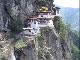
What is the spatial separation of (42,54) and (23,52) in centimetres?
60

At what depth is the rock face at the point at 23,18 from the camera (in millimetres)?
5445

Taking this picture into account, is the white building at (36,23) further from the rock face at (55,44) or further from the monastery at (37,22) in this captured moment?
the rock face at (55,44)

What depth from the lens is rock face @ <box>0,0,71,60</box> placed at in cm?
545

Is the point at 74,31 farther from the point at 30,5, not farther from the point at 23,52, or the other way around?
the point at 23,52

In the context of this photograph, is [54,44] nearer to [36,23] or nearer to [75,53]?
[36,23]

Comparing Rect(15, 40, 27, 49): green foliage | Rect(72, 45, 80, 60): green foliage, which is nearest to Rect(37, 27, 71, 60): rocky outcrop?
Rect(15, 40, 27, 49): green foliage

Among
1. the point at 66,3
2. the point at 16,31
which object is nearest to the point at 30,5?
the point at 16,31

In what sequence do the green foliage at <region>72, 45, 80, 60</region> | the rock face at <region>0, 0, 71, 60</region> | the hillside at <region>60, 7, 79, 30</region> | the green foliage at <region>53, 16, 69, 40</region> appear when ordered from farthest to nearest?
the hillside at <region>60, 7, 79, 30</region> < the green foliage at <region>72, 45, 80, 60</region> < the green foliage at <region>53, 16, 69, 40</region> < the rock face at <region>0, 0, 71, 60</region>

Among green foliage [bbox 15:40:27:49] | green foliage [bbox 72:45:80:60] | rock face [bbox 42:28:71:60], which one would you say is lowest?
green foliage [bbox 72:45:80:60]

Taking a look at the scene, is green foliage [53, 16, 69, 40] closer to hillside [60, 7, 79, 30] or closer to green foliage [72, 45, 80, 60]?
green foliage [72, 45, 80, 60]

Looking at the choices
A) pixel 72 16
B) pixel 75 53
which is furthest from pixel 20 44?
pixel 72 16

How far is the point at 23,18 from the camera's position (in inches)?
243

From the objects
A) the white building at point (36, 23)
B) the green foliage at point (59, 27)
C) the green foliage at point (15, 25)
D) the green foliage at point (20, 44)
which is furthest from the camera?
the green foliage at point (59, 27)

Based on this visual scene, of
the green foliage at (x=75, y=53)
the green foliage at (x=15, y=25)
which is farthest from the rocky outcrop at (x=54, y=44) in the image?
the green foliage at (x=75, y=53)
